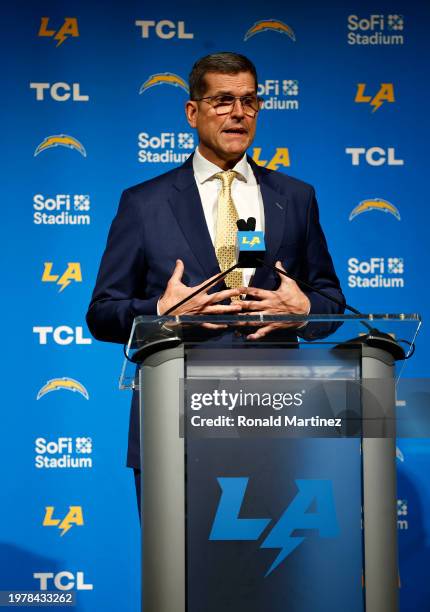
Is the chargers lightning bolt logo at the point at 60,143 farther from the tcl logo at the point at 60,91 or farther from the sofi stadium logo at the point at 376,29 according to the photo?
the sofi stadium logo at the point at 376,29

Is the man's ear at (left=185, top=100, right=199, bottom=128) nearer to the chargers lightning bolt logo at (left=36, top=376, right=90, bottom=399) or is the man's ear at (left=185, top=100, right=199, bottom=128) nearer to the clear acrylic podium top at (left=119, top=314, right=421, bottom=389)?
the clear acrylic podium top at (left=119, top=314, right=421, bottom=389)

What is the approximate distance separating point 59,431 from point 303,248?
1.66m

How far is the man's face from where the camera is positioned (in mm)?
3078

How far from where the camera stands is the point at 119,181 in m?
4.42

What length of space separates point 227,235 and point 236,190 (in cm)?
21

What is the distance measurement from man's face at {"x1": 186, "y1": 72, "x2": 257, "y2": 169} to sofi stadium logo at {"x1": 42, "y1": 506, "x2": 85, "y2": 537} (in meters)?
1.84

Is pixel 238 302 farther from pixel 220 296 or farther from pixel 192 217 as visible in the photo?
pixel 192 217

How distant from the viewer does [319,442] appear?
A: 195cm

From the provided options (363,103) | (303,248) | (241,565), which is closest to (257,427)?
(241,565)

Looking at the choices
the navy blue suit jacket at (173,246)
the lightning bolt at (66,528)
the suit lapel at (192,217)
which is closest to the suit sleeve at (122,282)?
the navy blue suit jacket at (173,246)

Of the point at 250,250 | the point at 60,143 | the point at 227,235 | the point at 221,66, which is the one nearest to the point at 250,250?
the point at 250,250

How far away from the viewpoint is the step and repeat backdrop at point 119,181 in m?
4.29

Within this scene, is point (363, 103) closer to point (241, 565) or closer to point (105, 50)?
point (105, 50)

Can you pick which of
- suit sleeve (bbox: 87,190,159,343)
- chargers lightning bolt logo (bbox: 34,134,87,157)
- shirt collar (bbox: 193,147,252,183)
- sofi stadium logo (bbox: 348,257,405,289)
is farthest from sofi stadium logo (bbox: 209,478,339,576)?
chargers lightning bolt logo (bbox: 34,134,87,157)
